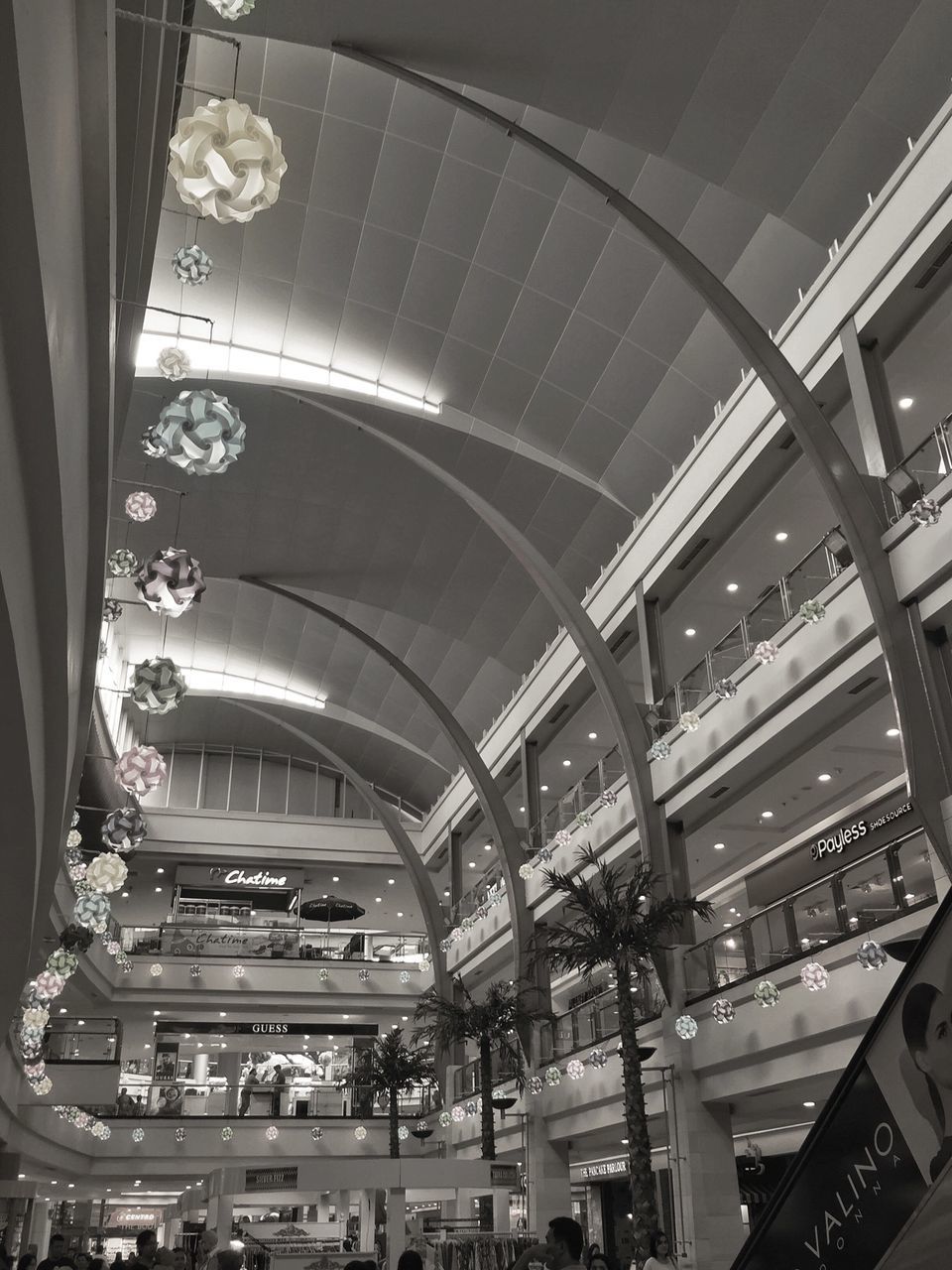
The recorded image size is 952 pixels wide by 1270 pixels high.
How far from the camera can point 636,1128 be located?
17.0 meters

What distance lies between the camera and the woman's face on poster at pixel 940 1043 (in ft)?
6.89

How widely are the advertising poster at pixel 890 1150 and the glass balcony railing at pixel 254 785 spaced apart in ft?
147

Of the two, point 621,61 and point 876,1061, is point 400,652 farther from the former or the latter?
point 876,1061

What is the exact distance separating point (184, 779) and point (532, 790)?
79.8 ft

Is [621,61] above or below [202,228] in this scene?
below

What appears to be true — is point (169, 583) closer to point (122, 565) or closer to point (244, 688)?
point (122, 565)

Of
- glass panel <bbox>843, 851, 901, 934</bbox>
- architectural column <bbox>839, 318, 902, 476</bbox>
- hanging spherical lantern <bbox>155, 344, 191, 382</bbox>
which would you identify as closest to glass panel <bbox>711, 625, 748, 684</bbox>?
architectural column <bbox>839, 318, 902, 476</bbox>

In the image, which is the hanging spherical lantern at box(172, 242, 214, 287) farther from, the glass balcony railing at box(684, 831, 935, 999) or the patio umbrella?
A: the patio umbrella

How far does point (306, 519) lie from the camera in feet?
95.4

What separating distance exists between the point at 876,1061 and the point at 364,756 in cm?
4258

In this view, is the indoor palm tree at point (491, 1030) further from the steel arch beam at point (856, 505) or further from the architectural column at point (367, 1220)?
the steel arch beam at point (856, 505)

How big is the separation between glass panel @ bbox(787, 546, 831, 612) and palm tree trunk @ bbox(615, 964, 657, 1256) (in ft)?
22.9

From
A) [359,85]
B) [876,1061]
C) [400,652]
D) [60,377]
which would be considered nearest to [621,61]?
[359,85]

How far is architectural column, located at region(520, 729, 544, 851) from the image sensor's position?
1098 inches
